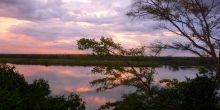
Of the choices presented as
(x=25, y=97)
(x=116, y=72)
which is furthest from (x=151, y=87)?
(x=25, y=97)

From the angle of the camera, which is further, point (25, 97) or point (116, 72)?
point (116, 72)

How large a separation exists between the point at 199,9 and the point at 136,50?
3992 millimetres

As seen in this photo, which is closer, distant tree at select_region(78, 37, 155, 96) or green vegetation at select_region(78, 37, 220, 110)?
green vegetation at select_region(78, 37, 220, 110)

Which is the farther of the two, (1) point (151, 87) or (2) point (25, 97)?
(1) point (151, 87)

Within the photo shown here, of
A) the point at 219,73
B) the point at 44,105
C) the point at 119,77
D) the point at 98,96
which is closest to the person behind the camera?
the point at 44,105

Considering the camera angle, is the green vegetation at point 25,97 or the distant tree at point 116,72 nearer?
the green vegetation at point 25,97

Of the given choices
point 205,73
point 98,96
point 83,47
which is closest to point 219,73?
point 205,73

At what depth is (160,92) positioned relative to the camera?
20.6 metres

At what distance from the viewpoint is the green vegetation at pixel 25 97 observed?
56.5 ft

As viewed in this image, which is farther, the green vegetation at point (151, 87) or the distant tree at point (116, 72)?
the distant tree at point (116, 72)

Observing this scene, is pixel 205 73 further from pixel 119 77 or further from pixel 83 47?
pixel 83 47

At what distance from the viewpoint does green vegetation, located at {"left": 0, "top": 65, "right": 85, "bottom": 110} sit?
56.5ft

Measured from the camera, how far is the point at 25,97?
18.7 meters

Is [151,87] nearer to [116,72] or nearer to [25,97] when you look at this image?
[116,72]
